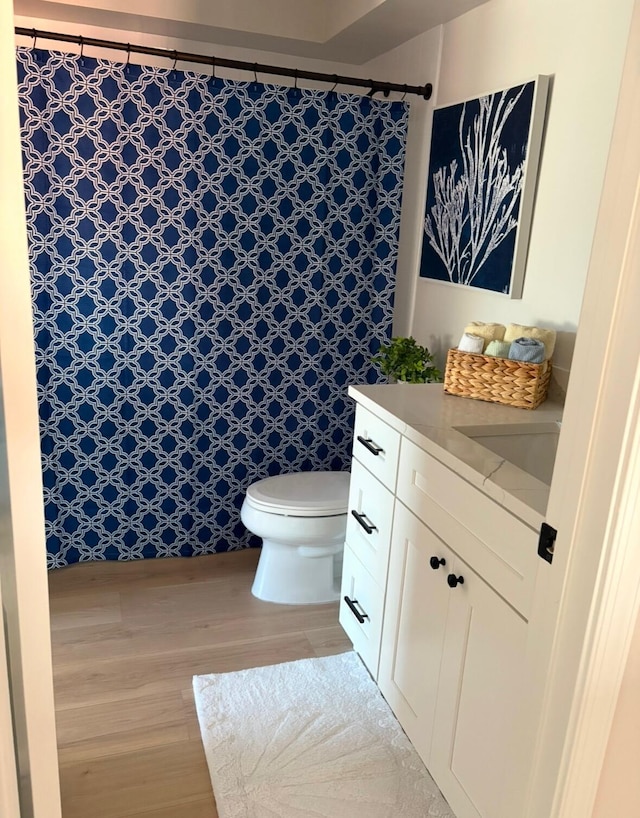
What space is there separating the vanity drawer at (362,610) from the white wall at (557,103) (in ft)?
2.87

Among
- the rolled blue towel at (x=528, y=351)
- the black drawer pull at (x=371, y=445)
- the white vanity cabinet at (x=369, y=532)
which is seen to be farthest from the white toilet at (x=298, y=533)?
the rolled blue towel at (x=528, y=351)

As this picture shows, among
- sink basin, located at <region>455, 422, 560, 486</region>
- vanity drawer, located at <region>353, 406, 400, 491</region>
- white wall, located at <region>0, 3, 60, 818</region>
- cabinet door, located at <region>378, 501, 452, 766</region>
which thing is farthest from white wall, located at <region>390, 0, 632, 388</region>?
white wall, located at <region>0, 3, 60, 818</region>

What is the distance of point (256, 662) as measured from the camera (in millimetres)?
2188

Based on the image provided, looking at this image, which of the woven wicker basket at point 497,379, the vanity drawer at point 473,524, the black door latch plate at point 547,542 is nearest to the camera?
the black door latch plate at point 547,542

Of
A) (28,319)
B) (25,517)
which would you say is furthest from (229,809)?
(28,319)

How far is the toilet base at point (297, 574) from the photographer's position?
99.2 inches

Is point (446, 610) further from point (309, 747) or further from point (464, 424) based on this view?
Result: point (309, 747)

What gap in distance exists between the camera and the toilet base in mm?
2520

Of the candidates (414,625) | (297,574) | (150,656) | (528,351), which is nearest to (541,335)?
(528,351)

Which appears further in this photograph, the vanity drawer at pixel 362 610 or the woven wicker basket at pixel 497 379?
the vanity drawer at pixel 362 610

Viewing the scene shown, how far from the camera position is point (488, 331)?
207cm

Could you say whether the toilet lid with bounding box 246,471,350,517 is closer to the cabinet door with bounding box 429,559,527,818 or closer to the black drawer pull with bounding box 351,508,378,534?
the black drawer pull with bounding box 351,508,378,534

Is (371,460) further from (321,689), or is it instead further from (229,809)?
(229,809)

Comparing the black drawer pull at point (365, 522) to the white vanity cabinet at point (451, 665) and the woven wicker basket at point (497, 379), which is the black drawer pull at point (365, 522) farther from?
the woven wicker basket at point (497, 379)
